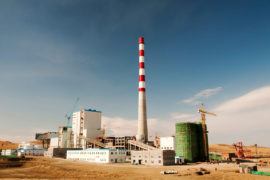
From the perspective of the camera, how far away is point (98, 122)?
10956 centimetres

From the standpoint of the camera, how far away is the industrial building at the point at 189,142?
7662 centimetres

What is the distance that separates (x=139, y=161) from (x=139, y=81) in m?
34.1

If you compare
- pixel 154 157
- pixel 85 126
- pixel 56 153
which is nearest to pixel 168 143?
pixel 154 157

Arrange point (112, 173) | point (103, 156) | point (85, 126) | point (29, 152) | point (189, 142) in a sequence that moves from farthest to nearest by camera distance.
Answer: point (85, 126) < point (29, 152) < point (189, 142) < point (103, 156) < point (112, 173)

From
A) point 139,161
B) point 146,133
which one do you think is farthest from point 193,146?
point 139,161

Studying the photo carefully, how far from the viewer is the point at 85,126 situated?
103 metres

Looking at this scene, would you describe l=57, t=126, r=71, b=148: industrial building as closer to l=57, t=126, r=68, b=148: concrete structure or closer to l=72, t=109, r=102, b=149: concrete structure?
l=57, t=126, r=68, b=148: concrete structure

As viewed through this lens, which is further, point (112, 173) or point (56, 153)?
point (56, 153)

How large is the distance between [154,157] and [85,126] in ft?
174

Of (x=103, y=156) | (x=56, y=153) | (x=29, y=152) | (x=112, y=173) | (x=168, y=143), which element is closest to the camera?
(x=112, y=173)

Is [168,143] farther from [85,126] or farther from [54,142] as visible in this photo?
[54,142]

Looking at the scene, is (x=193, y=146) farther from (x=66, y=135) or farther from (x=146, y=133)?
(x=66, y=135)

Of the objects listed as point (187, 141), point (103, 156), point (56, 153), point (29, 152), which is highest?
point (187, 141)

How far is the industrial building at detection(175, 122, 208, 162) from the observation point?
76625 millimetres
